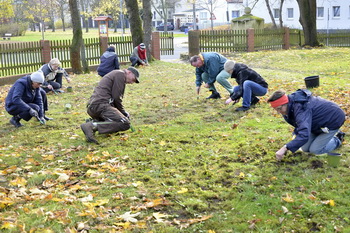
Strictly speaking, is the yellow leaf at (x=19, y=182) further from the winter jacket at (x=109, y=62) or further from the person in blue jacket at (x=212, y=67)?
the winter jacket at (x=109, y=62)

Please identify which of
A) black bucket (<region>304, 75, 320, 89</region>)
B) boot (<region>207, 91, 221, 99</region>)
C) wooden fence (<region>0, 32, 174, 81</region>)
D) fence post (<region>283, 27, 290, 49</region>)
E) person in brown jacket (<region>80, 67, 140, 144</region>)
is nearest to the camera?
person in brown jacket (<region>80, 67, 140, 144</region>)

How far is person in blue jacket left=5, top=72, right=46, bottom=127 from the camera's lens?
349 inches

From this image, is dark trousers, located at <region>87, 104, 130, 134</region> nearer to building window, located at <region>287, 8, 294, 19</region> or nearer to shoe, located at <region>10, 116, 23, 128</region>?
shoe, located at <region>10, 116, 23, 128</region>

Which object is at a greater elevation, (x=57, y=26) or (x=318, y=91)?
(x=57, y=26)

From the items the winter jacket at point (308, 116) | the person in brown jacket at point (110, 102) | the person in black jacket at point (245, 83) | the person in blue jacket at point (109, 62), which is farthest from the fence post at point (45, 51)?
the winter jacket at point (308, 116)

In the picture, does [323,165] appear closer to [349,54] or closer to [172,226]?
[172,226]

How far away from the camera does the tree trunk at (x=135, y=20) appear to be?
22.3m

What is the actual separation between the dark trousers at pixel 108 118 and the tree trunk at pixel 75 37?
11.6m

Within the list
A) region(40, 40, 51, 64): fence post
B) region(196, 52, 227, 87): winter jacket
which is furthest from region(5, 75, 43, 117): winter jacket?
region(40, 40, 51, 64): fence post

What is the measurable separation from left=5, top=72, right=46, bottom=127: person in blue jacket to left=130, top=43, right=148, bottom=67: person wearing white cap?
450 inches

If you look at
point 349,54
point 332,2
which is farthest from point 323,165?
point 332,2

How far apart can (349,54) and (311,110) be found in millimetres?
18414

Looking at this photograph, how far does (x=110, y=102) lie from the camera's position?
8273 mm

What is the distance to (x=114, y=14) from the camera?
7144cm
